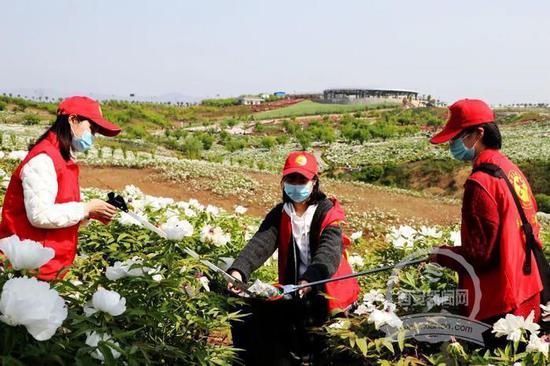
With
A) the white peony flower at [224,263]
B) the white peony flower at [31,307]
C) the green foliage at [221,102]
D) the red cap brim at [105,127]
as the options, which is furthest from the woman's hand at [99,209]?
the green foliage at [221,102]

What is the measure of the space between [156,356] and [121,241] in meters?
2.28

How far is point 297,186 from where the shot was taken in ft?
9.82

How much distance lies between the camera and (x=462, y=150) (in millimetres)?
2596

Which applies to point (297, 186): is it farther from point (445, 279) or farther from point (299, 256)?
point (445, 279)

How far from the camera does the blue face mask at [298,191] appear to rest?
299cm

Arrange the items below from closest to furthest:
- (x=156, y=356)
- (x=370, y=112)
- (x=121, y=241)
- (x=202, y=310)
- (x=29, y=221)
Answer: (x=156, y=356)
(x=202, y=310)
(x=29, y=221)
(x=121, y=241)
(x=370, y=112)

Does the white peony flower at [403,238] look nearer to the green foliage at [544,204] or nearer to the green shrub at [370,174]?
the green foliage at [544,204]

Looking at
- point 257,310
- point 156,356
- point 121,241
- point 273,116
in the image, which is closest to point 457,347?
point 257,310

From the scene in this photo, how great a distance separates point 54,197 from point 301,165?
1240 millimetres

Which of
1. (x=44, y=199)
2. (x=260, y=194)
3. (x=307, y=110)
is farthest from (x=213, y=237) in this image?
(x=307, y=110)

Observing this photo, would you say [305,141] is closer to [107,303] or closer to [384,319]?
[384,319]

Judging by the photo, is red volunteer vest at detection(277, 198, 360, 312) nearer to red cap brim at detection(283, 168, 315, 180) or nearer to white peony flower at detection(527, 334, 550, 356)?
red cap brim at detection(283, 168, 315, 180)

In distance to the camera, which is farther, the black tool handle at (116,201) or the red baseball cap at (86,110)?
the red baseball cap at (86,110)

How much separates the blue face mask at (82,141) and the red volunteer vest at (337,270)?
1127 mm
